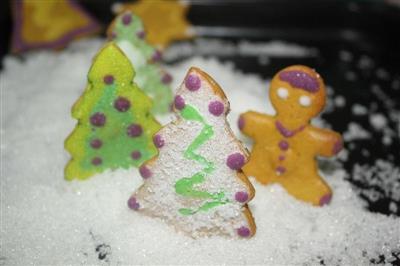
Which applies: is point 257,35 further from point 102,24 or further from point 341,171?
point 341,171

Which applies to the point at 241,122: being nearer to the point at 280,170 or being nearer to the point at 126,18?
the point at 280,170

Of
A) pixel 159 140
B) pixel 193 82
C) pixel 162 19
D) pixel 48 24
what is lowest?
pixel 48 24

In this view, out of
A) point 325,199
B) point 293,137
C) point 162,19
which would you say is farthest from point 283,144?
point 162,19

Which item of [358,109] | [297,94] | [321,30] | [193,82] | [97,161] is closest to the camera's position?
[193,82]

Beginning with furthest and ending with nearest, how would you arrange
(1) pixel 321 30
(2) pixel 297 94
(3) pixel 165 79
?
(1) pixel 321 30 < (3) pixel 165 79 < (2) pixel 297 94

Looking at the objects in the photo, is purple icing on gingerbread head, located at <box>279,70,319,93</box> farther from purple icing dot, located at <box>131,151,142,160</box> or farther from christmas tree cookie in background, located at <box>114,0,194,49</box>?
christmas tree cookie in background, located at <box>114,0,194,49</box>

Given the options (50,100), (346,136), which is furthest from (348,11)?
(50,100)

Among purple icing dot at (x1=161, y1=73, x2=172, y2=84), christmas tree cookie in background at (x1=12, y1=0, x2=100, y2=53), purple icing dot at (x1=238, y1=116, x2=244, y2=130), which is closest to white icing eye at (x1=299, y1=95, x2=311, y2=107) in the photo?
Answer: purple icing dot at (x1=238, y1=116, x2=244, y2=130)
